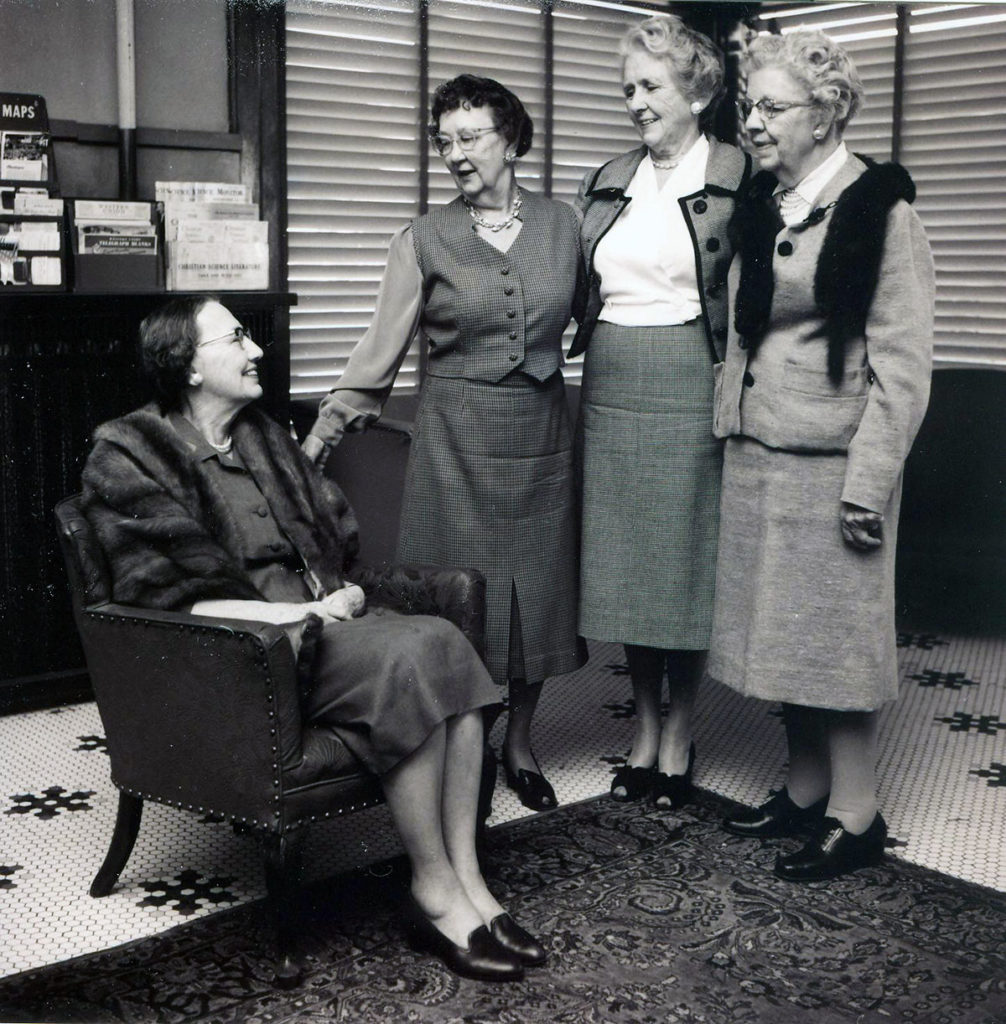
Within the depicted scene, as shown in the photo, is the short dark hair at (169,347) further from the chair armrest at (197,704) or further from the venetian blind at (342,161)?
the venetian blind at (342,161)

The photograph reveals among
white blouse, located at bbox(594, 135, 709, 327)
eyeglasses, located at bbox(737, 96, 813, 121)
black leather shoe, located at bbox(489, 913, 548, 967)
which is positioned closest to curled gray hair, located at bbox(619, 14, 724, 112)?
white blouse, located at bbox(594, 135, 709, 327)

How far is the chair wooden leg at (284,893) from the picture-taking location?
224cm

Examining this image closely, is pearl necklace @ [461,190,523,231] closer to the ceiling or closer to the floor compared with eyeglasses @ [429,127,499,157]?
closer to the floor

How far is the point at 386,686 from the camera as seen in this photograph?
2291mm

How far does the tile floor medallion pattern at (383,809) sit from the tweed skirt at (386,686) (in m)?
0.50

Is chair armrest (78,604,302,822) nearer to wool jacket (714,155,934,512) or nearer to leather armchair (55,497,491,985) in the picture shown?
leather armchair (55,497,491,985)

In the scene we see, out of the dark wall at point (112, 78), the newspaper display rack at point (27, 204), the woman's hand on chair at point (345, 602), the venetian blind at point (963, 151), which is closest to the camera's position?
the woman's hand on chair at point (345, 602)

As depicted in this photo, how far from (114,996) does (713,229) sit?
1.87 m

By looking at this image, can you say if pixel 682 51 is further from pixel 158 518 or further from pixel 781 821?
pixel 781 821

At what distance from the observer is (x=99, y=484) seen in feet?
7.75

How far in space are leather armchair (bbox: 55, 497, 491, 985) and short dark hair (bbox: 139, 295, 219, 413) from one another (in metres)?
0.28

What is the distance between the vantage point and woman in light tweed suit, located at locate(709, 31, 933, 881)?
2500 mm

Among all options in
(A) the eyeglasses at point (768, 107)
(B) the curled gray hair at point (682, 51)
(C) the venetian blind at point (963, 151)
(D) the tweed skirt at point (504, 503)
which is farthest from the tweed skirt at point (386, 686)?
(C) the venetian blind at point (963, 151)

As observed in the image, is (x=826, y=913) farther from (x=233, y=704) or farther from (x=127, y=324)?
(x=127, y=324)
